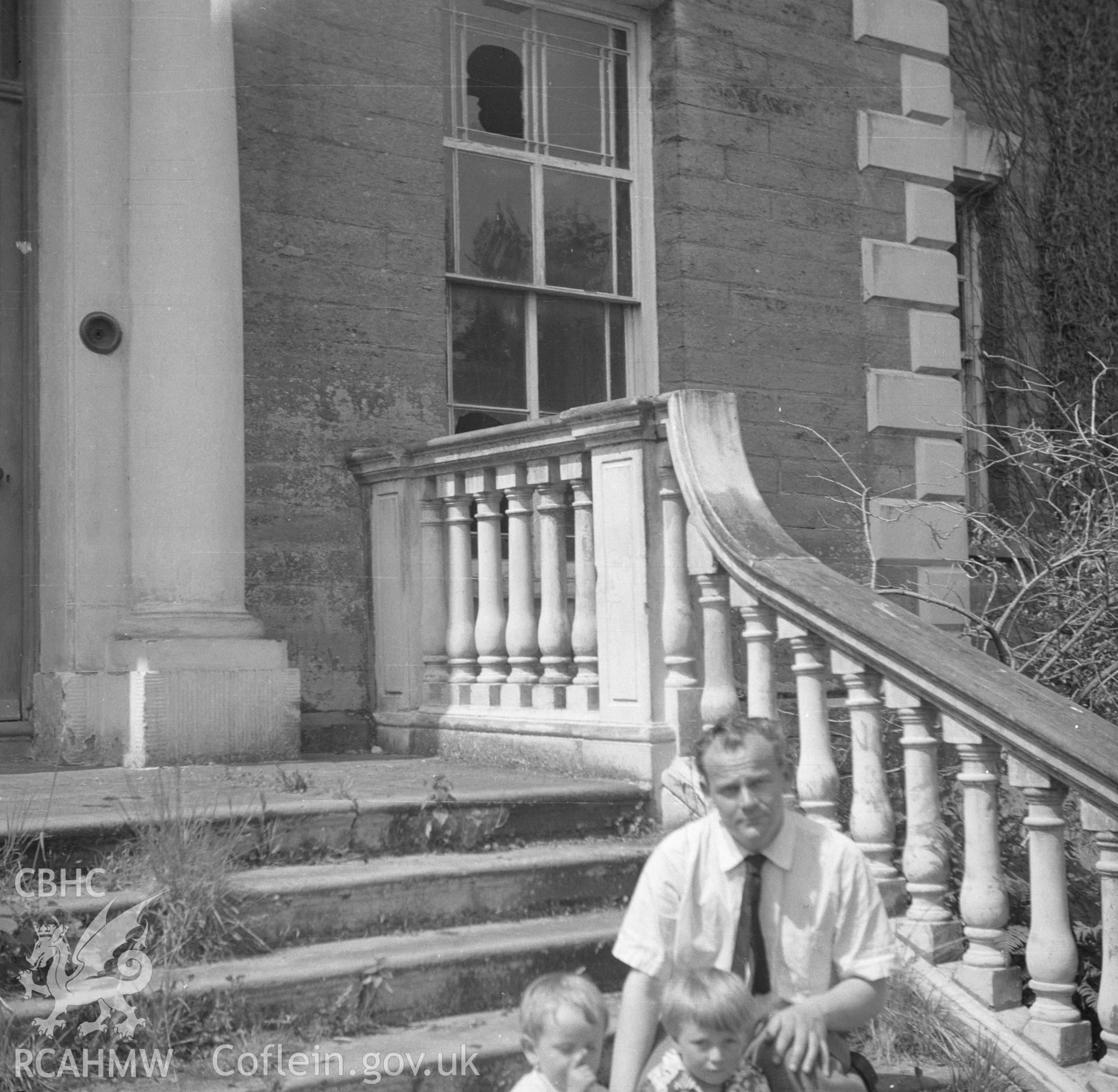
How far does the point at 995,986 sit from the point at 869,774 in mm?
711

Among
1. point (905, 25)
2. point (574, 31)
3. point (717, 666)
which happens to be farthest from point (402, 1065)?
point (905, 25)

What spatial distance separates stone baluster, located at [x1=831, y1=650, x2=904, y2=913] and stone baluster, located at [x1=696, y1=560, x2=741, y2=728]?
65cm

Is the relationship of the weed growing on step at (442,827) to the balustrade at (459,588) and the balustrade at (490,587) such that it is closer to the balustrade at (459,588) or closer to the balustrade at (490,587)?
the balustrade at (490,587)

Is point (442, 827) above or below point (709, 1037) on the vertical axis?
above

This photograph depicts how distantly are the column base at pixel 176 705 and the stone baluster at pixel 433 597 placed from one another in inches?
24.0

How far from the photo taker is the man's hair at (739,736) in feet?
10.3

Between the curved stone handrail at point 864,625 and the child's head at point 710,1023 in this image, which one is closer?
the child's head at point 710,1023

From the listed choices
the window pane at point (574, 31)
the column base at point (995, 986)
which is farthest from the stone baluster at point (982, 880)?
the window pane at point (574, 31)

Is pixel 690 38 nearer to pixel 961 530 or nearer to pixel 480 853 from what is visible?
pixel 961 530

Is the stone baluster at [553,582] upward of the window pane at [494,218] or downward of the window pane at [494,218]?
downward

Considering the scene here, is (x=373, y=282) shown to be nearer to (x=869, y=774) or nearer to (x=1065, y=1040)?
(x=869, y=774)

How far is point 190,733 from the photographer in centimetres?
577

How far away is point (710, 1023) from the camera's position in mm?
2869

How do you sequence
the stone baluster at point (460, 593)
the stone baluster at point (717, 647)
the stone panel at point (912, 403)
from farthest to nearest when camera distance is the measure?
the stone panel at point (912, 403)
the stone baluster at point (460, 593)
the stone baluster at point (717, 647)
